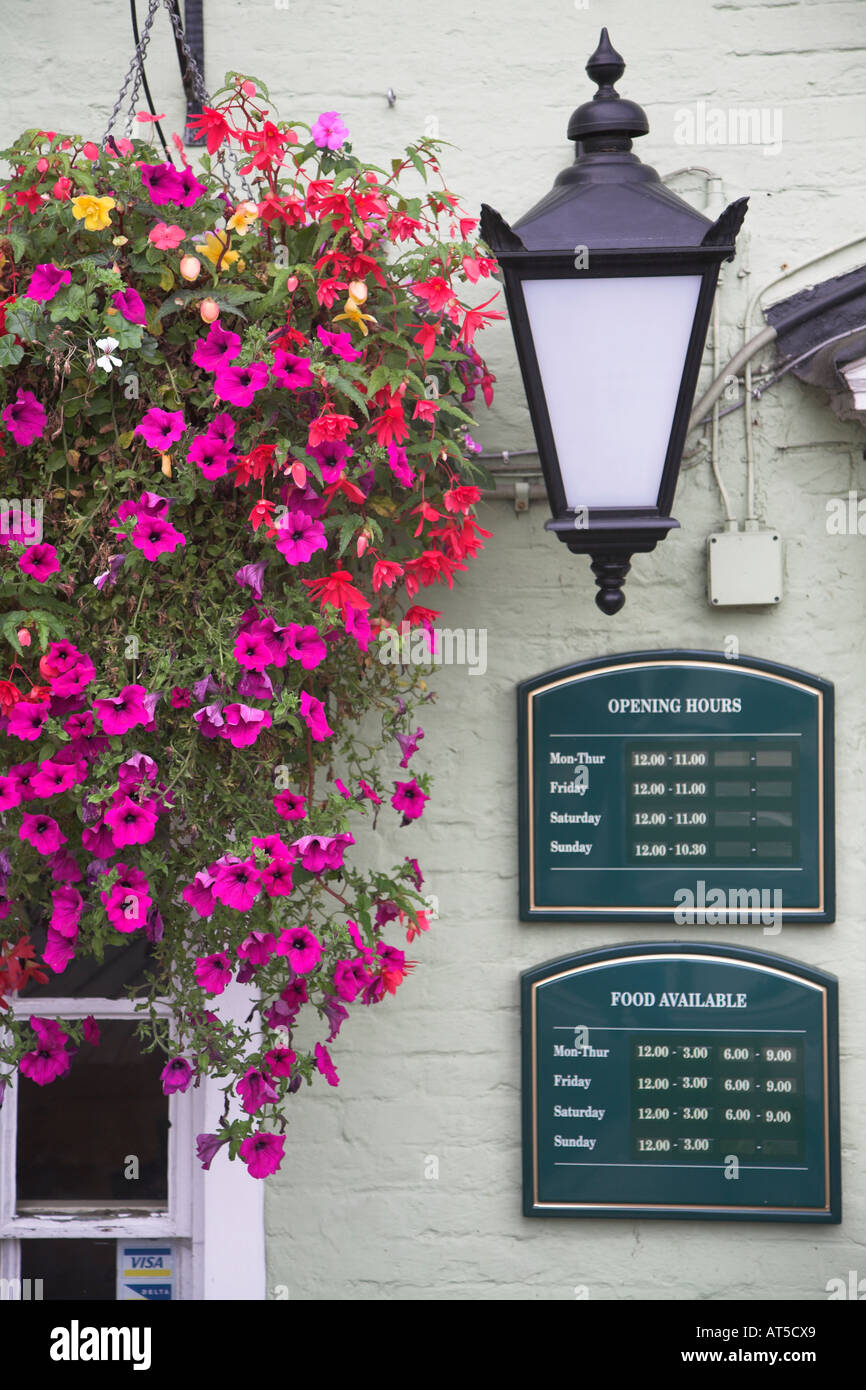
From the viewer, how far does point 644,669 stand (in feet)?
9.23

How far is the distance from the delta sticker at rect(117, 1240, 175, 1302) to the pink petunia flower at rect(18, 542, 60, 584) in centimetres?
160

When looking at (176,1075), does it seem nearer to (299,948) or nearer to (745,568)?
(299,948)

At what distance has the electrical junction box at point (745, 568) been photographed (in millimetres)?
2789

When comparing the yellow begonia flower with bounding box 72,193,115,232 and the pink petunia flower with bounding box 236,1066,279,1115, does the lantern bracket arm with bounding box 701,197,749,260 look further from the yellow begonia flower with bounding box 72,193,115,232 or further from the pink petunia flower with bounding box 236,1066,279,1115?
the pink petunia flower with bounding box 236,1066,279,1115

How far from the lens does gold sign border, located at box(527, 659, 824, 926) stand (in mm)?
2752

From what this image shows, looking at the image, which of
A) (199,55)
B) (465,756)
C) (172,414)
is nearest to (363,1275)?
(465,756)

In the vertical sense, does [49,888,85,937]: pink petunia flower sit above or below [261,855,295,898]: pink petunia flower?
below

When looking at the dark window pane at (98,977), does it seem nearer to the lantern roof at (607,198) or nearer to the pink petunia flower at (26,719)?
the pink petunia flower at (26,719)

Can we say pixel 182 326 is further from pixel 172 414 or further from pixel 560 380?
pixel 560 380

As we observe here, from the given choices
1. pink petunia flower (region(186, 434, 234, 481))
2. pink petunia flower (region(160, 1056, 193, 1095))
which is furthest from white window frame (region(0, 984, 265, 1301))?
pink petunia flower (region(186, 434, 234, 481))

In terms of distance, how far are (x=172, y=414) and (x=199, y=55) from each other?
1331mm

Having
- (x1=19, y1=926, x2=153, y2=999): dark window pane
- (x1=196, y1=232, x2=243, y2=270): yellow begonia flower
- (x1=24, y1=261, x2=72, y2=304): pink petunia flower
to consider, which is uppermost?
(x1=196, y1=232, x2=243, y2=270): yellow begonia flower

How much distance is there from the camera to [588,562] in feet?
9.45

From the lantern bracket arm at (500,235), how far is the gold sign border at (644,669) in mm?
945
